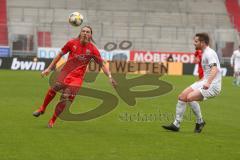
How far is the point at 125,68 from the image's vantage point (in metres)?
41.4

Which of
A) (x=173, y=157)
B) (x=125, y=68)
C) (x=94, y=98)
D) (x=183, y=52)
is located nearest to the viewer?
(x=173, y=157)

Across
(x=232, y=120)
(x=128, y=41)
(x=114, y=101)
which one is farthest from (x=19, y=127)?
(x=128, y=41)

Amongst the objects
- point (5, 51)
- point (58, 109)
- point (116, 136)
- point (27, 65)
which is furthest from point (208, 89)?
point (5, 51)

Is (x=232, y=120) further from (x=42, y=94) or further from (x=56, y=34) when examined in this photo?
(x=56, y=34)

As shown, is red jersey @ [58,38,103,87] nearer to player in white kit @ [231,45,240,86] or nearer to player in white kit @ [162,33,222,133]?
player in white kit @ [162,33,222,133]

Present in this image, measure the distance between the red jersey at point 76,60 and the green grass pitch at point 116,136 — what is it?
3.25ft

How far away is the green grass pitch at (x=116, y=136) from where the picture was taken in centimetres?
1043

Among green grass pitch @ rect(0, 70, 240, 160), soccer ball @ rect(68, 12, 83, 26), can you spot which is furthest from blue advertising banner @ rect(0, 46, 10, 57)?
soccer ball @ rect(68, 12, 83, 26)

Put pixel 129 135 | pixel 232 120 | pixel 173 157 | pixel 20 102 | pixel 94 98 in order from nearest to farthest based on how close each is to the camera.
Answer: pixel 173 157 → pixel 129 135 → pixel 232 120 → pixel 20 102 → pixel 94 98

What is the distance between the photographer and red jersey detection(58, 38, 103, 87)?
14039 millimetres

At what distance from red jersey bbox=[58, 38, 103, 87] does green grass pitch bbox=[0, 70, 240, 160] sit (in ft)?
3.25

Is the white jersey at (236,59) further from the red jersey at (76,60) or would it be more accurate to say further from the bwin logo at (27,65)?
the red jersey at (76,60)

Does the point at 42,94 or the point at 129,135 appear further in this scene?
the point at 42,94

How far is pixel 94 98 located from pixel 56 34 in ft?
85.1
